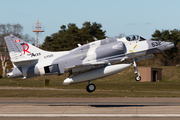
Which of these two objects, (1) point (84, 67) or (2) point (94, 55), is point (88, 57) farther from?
(1) point (84, 67)

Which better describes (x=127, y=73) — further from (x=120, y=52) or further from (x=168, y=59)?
(x=120, y=52)

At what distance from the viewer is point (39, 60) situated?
2336cm

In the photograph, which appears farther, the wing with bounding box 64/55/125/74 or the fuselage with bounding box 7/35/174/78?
the fuselage with bounding box 7/35/174/78

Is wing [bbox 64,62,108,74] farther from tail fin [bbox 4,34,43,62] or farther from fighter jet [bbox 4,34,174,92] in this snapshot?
tail fin [bbox 4,34,43,62]

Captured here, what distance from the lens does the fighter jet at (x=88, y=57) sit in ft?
73.5

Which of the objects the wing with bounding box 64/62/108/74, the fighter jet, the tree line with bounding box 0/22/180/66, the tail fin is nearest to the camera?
the wing with bounding box 64/62/108/74

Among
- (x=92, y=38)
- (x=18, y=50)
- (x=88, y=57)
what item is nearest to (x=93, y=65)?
(x=88, y=57)

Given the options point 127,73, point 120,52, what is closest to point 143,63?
point 127,73

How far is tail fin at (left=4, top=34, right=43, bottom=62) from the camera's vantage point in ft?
74.8

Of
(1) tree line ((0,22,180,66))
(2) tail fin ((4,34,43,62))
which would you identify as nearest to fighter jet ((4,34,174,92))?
(2) tail fin ((4,34,43,62))

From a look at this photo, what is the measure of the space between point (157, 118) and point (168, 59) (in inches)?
2587

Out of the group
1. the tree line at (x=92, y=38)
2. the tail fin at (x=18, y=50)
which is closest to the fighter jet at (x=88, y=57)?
the tail fin at (x=18, y=50)

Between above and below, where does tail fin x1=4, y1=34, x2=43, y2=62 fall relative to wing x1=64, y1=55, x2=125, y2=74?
above

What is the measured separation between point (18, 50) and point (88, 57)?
20.2ft
